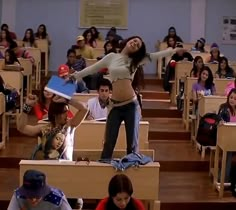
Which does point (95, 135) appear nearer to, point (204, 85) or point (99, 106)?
point (99, 106)

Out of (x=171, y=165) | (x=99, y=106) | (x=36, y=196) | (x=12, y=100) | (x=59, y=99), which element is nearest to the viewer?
(x=36, y=196)

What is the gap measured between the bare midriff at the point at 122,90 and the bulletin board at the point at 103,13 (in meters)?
9.32

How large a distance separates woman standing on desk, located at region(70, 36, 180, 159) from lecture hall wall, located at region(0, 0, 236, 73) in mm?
9081

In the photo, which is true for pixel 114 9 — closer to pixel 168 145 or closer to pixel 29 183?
pixel 168 145

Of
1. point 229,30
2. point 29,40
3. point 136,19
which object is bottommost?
point 29,40

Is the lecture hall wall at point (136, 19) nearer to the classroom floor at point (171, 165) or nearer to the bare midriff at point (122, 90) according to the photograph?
the classroom floor at point (171, 165)

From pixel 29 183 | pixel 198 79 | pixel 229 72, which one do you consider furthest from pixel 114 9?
pixel 29 183

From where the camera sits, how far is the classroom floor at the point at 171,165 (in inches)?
253

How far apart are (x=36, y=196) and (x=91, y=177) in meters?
1.14

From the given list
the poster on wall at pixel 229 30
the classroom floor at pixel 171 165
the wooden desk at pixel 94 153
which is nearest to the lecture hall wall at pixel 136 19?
the poster on wall at pixel 229 30

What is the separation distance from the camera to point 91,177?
5023mm

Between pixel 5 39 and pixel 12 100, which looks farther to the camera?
pixel 5 39

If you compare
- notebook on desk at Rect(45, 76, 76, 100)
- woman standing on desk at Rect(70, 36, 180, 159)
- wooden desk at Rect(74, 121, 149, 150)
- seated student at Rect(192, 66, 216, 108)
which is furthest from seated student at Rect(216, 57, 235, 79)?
notebook on desk at Rect(45, 76, 76, 100)

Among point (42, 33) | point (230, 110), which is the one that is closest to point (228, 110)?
point (230, 110)
